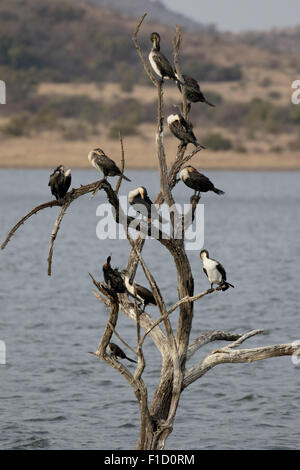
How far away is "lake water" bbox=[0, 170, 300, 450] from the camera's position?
11094 millimetres

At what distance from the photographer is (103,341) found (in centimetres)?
879

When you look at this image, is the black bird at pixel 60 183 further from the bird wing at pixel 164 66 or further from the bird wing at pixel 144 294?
the bird wing at pixel 164 66

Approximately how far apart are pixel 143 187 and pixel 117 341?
6.87 m

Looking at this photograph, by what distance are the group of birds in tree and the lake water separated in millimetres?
2008

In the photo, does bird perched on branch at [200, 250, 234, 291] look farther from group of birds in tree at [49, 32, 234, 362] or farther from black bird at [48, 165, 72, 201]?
black bird at [48, 165, 72, 201]

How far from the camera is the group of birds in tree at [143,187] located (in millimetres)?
8539

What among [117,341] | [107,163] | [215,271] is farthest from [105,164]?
[117,341]

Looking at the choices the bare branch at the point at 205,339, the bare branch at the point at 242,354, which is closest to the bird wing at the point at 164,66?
the bare branch at the point at 205,339

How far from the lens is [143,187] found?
29.1 feet

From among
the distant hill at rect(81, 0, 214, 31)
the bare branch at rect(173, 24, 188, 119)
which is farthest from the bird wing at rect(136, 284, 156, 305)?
the distant hill at rect(81, 0, 214, 31)

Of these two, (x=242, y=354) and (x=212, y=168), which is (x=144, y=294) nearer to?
(x=242, y=354)

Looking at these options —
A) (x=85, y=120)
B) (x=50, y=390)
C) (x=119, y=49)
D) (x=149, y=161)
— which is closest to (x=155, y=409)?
(x=50, y=390)
